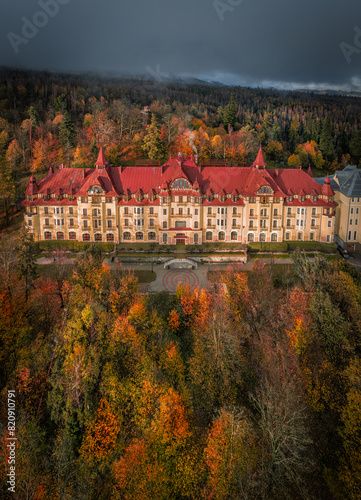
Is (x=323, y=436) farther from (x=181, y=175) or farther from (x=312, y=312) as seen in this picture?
(x=181, y=175)

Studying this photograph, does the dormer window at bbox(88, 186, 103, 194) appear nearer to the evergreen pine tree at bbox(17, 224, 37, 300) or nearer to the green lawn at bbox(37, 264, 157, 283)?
the green lawn at bbox(37, 264, 157, 283)

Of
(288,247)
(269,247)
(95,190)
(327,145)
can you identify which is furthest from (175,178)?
(327,145)

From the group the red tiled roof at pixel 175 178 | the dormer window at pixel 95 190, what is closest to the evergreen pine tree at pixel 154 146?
the red tiled roof at pixel 175 178

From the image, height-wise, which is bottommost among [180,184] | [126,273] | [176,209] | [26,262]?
[126,273]

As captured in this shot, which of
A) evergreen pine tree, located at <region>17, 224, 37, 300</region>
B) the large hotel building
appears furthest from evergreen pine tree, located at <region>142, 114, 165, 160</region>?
evergreen pine tree, located at <region>17, 224, 37, 300</region>

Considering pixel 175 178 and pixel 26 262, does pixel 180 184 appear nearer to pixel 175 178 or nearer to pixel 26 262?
pixel 175 178

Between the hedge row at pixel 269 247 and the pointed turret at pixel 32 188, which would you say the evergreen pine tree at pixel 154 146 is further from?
the hedge row at pixel 269 247
